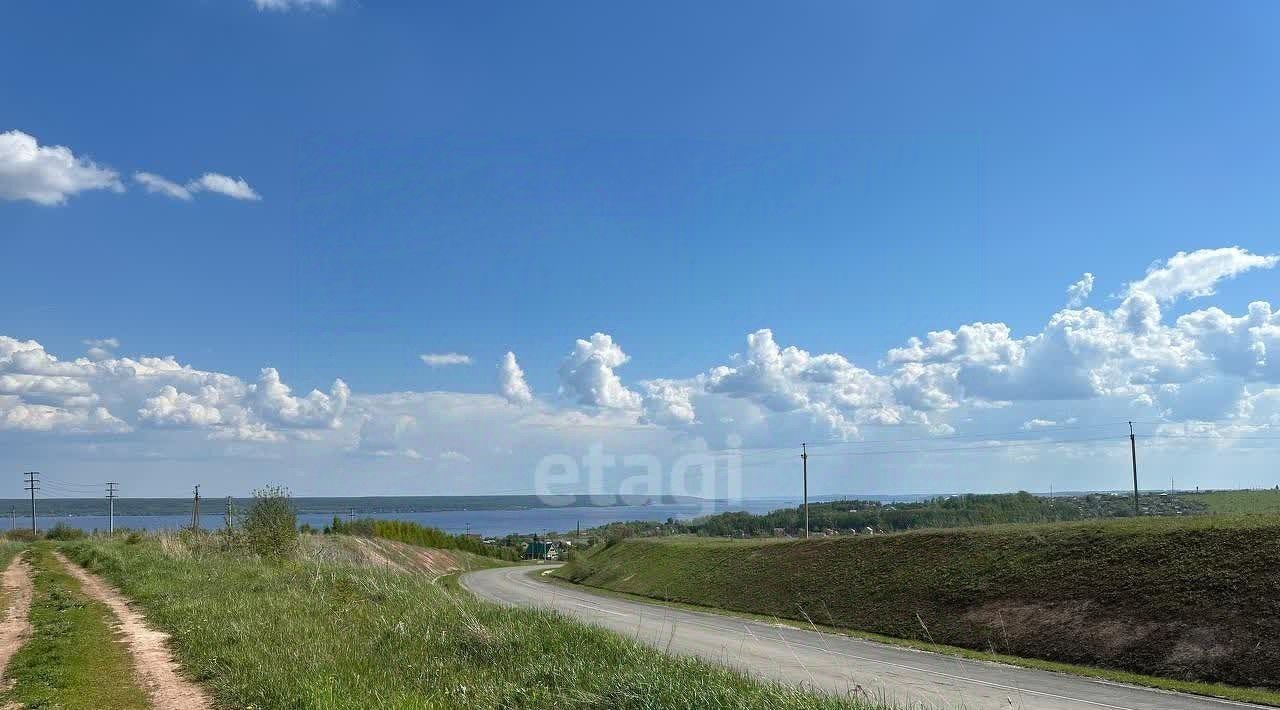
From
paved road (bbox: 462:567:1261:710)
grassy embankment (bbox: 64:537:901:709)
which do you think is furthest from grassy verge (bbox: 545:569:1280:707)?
grassy embankment (bbox: 64:537:901:709)

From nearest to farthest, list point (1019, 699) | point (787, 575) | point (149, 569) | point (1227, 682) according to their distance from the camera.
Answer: point (1019, 699)
point (1227, 682)
point (149, 569)
point (787, 575)

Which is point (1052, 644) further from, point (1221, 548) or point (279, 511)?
point (279, 511)

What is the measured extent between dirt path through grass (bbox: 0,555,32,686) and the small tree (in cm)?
973

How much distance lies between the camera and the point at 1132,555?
25.9 meters

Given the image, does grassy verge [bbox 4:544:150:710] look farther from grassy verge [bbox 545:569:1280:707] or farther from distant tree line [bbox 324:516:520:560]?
distant tree line [bbox 324:516:520:560]

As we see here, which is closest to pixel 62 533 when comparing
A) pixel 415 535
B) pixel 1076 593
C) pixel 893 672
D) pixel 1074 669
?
pixel 415 535

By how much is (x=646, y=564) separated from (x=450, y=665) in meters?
47.4

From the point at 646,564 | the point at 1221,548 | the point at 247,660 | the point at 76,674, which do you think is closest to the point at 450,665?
the point at 247,660

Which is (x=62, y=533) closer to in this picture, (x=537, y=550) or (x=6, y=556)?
(x=6, y=556)

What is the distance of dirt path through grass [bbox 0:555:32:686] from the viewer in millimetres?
13465

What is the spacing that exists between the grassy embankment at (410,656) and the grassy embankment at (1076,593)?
985cm

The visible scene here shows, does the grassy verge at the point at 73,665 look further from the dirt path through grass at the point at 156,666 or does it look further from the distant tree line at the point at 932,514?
the distant tree line at the point at 932,514

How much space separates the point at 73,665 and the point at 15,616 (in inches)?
298

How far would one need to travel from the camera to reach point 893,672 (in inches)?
816
